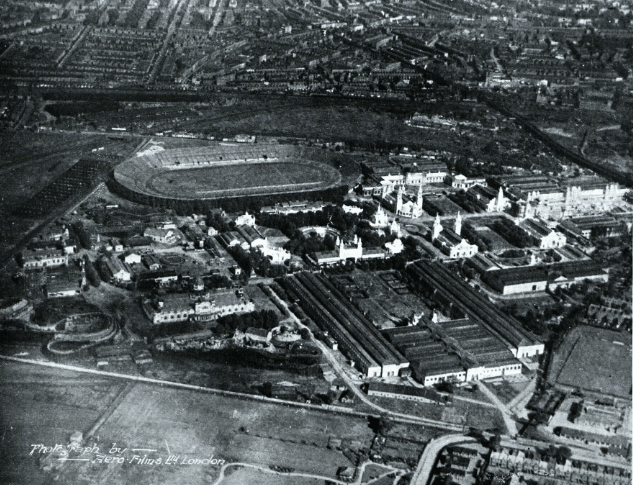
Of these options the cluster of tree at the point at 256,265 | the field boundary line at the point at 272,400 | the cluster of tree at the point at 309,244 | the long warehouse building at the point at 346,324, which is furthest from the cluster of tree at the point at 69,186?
the field boundary line at the point at 272,400

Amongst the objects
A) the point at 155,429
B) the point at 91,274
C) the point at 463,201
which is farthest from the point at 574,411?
the point at 463,201

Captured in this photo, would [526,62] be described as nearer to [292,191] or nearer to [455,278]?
[292,191]

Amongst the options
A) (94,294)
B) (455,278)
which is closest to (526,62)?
(455,278)

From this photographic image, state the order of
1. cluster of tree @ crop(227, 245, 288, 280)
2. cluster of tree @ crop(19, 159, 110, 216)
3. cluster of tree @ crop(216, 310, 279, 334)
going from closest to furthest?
cluster of tree @ crop(216, 310, 279, 334), cluster of tree @ crop(227, 245, 288, 280), cluster of tree @ crop(19, 159, 110, 216)

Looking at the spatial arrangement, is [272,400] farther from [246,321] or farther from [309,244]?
[309,244]

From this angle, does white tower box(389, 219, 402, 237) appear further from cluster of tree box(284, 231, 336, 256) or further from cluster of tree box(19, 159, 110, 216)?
cluster of tree box(19, 159, 110, 216)

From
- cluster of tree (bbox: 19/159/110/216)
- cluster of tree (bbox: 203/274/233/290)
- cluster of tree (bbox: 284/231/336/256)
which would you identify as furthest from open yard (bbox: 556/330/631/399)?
cluster of tree (bbox: 19/159/110/216)

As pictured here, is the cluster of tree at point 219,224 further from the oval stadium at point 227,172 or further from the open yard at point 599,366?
the open yard at point 599,366
